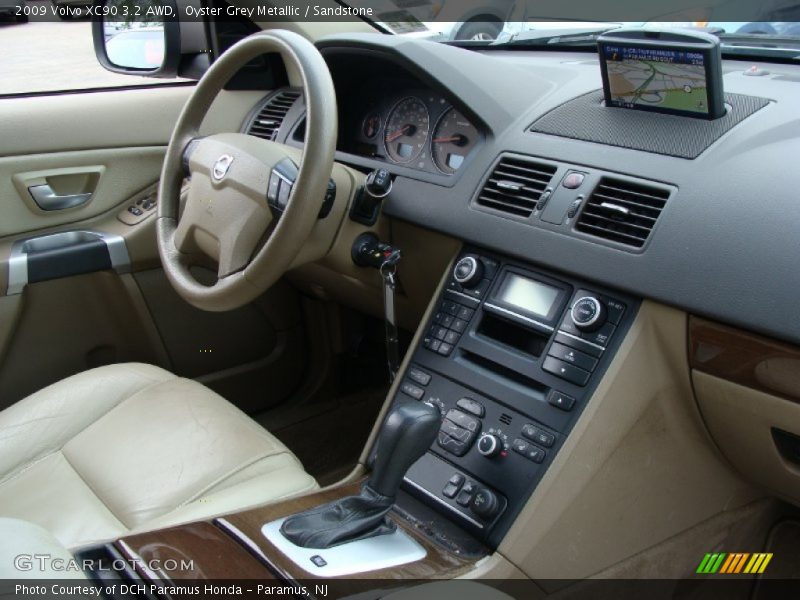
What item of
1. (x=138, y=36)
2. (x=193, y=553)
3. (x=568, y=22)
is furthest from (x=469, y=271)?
(x=138, y=36)

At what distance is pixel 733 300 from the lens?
3.82 ft

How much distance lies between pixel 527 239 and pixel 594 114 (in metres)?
0.30

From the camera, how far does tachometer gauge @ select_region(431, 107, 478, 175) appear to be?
172 centimetres

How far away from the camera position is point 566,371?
1333mm

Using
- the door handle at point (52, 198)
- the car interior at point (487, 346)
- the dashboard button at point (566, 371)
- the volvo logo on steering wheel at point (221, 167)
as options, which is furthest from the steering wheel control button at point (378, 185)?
the door handle at point (52, 198)

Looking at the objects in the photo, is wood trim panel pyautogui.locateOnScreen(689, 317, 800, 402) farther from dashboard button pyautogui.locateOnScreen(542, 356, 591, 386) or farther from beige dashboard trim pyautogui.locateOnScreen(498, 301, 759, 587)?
dashboard button pyautogui.locateOnScreen(542, 356, 591, 386)

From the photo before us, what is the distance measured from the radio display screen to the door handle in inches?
49.2

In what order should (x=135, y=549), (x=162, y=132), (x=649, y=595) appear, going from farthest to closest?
(x=162, y=132) → (x=649, y=595) → (x=135, y=549)

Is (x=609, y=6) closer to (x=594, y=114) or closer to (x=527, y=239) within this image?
(x=594, y=114)

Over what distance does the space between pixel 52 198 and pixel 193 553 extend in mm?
1298

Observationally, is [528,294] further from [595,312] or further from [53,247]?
[53,247]

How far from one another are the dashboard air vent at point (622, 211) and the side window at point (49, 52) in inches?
57.3

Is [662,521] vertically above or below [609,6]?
below

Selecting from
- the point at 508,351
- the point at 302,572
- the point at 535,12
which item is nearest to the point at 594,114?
the point at 508,351
